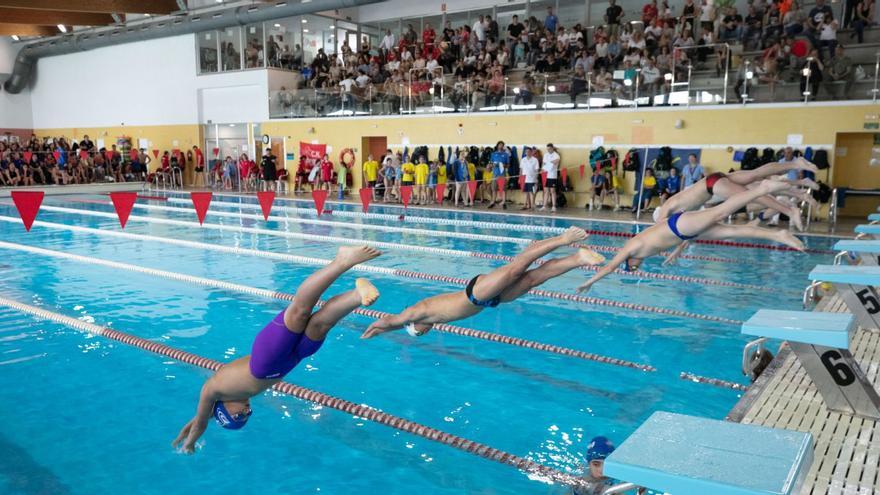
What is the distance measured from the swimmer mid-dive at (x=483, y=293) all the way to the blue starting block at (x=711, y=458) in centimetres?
158

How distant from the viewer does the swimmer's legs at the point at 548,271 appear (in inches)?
143

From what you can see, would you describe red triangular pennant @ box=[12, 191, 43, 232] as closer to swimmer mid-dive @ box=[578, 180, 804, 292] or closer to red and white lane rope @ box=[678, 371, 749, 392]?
swimmer mid-dive @ box=[578, 180, 804, 292]

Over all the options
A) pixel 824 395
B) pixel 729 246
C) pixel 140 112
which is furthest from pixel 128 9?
pixel 824 395

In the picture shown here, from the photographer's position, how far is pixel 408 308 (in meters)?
3.72

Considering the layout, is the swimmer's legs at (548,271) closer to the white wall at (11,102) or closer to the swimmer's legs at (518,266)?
the swimmer's legs at (518,266)

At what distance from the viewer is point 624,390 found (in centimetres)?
475

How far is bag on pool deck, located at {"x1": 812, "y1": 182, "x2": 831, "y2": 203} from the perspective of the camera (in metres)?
12.9

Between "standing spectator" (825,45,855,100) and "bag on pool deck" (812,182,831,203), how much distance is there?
5.81 ft

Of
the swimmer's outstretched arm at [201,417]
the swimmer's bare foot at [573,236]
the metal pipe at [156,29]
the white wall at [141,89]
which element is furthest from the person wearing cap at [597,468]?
the white wall at [141,89]

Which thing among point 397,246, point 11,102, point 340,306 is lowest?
point 397,246

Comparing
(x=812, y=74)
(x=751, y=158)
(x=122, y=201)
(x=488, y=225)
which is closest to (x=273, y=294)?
(x=122, y=201)

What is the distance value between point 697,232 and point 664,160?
10.5m

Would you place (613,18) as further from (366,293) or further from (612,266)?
(366,293)

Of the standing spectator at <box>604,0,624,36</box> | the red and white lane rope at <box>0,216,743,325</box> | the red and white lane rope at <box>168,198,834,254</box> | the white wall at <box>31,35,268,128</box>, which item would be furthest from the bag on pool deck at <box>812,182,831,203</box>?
the white wall at <box>31,35,268,128</box>
